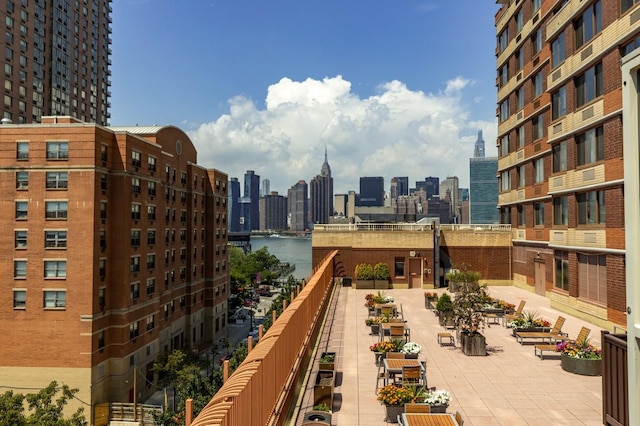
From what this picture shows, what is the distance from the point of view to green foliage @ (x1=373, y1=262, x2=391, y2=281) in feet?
115

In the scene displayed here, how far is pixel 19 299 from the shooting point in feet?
141

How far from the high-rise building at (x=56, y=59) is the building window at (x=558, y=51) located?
261 feet

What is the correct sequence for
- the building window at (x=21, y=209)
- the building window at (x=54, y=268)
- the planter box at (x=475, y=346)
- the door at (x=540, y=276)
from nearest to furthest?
the planter box at (x=475, y=346)
the door at (x=540, y=276)
the building window at (x=54, y=268)
the building window at (x=21, y=209)

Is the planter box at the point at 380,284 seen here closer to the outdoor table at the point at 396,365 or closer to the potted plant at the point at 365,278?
the potted plant at the point at 365,278

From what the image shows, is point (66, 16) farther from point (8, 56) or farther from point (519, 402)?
point (519, 402)

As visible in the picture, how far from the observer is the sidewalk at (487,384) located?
10.4 meters

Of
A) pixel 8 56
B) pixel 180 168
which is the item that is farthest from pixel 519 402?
pixel 8 56

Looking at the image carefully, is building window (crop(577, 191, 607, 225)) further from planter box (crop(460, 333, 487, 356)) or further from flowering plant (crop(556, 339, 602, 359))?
planter box (crop(460, 333, 487, 356))

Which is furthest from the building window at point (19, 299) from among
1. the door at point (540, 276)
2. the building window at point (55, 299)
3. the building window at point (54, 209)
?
the door at point (540, 276)

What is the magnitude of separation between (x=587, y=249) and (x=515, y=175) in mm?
16534

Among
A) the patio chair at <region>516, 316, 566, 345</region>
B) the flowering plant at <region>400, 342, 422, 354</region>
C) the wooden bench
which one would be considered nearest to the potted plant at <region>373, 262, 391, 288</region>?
the wooden bench

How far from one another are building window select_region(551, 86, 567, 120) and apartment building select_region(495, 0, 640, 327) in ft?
0.19

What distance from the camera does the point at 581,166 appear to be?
23.3m

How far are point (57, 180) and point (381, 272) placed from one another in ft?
104
